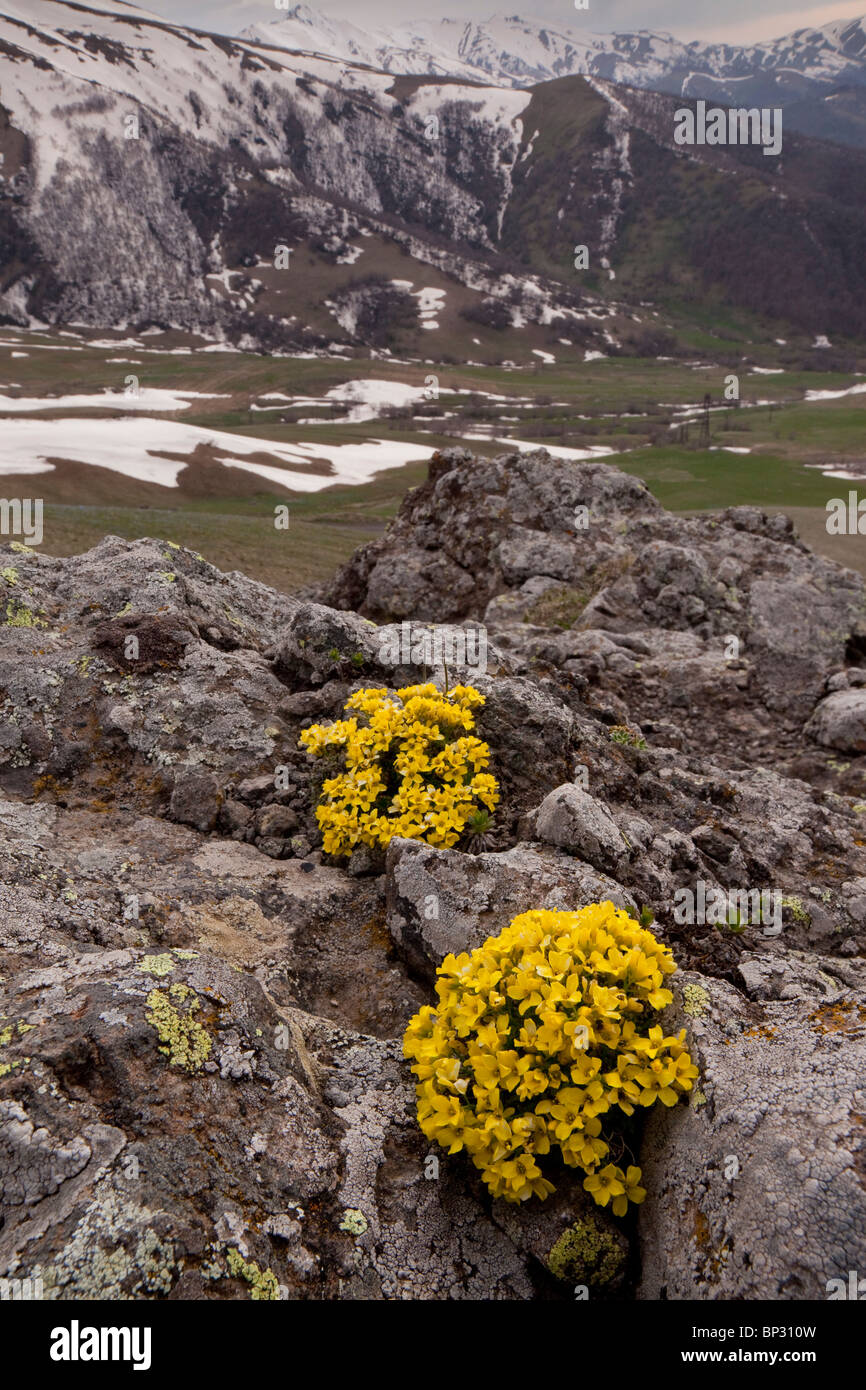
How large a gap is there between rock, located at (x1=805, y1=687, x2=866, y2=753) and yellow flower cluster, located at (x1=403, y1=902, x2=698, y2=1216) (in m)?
7.73

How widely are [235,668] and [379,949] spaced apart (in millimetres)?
3565

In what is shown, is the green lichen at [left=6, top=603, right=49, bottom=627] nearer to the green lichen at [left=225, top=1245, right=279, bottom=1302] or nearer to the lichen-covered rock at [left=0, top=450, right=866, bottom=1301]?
the lichen-covered rock at [left=0, top=450, right=866, bottom=1301]

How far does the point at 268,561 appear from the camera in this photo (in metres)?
34.4

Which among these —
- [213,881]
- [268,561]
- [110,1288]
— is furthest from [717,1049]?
[268,561]

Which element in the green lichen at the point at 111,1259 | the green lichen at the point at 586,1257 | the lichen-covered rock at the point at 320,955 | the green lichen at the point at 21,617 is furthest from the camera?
the green lichen at the point at 21,617

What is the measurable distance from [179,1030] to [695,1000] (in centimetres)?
247

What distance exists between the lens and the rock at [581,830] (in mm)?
5613

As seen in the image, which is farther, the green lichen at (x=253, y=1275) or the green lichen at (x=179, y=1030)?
the green lichen at (x=179, y=1030)

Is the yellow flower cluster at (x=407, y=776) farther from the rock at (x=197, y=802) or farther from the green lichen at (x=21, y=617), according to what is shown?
the green lichen at (x=21, y=617)

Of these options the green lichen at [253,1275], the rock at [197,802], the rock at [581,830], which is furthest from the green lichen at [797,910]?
the green lichen at [253,1275]

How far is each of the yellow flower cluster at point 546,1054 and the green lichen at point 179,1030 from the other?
0.94m

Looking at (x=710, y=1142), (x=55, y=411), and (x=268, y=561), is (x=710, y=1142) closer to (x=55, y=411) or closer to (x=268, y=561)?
(x=268, y=561)

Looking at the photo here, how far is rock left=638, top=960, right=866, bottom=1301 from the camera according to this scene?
9.82 ft

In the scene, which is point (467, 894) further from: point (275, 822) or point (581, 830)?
point (275, 822)
